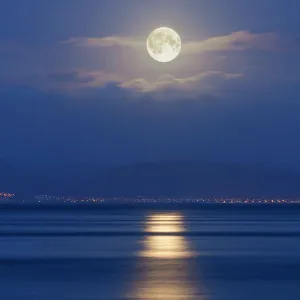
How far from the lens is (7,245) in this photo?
6044 cm

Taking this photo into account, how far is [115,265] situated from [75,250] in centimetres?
955

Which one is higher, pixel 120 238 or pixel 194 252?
pixel 120 238

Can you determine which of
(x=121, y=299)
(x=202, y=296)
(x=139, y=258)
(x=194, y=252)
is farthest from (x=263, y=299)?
(x=194, y=252)

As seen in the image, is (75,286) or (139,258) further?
(139,258)

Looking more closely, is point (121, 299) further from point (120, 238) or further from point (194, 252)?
point (120, 238)

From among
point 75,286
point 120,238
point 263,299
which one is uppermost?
point 120,238

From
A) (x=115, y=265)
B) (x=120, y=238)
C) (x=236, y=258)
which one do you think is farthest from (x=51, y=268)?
(x=120, y=238)

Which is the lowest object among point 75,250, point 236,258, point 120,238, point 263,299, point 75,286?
point 263,299

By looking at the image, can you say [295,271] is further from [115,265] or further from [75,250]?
[75,250]

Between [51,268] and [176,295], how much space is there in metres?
11.6

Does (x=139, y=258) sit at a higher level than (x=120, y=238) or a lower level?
lower

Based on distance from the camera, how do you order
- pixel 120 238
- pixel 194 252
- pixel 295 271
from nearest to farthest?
1. pixel 295 271
2. pixel 194 252
3. pixel 120 238

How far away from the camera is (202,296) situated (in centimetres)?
3525

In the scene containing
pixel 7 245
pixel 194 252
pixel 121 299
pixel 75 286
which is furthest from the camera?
pixel 7 245
